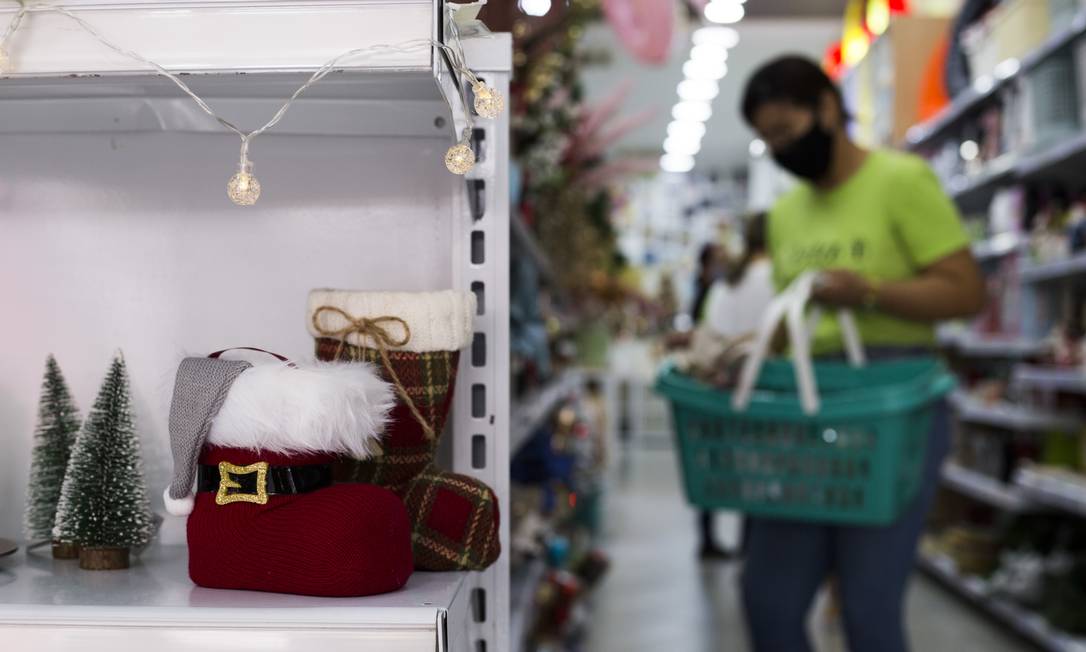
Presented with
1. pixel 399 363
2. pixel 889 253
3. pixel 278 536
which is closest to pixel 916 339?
pixel 889 253

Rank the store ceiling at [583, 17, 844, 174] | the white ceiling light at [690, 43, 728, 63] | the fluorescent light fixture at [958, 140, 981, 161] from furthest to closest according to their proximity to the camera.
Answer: the white ceiling light at [690, 43, 728, 63]
the store ceiling at [583, 17, 844, 174]
the fluorescent light fixture at [958, 140, 981, 161]

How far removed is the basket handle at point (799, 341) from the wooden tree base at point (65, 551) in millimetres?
1102

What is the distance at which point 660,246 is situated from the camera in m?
12.6

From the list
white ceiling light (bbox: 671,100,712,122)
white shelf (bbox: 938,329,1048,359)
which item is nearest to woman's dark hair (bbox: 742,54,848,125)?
white shelf (bbox: 938,329,1048,359)

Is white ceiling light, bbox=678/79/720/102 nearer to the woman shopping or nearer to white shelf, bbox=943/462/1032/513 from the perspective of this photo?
white shelf, bbox=943/462/1032/513

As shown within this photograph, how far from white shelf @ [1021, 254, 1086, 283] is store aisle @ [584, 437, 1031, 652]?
1266 mm

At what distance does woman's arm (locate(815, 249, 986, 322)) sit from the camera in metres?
1.72

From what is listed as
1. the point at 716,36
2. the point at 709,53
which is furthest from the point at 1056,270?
the point at 709,53

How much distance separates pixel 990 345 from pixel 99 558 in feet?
12.6

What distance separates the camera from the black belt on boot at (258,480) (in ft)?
2.56

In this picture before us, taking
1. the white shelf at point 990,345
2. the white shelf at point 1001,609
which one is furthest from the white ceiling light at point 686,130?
the white shelf at point 1001,609

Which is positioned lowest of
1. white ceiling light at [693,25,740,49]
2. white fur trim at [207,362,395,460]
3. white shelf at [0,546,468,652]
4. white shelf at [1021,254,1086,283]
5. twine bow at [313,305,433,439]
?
white shelf at [0,546,468,652]

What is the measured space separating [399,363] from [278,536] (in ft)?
0.58

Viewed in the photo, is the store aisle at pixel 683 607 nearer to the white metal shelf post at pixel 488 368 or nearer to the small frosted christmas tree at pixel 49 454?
the white metal shelf post at pixel 488 368
